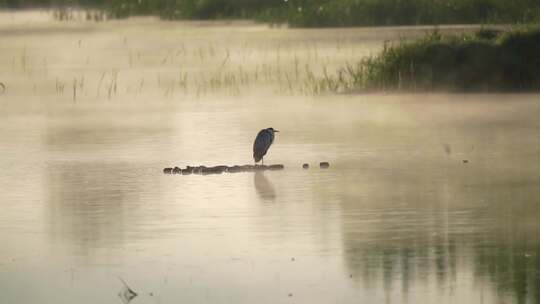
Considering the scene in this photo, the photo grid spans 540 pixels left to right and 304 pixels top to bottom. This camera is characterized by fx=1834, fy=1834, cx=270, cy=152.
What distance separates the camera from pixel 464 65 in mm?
20328

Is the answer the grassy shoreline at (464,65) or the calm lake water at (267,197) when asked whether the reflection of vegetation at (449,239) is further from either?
the grassy shoreline at (464,65)

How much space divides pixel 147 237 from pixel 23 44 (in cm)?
2310

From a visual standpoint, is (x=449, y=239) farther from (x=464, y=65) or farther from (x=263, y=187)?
(x=464, y=65)

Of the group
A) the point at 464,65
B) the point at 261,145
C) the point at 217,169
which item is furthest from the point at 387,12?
the point at 217,169

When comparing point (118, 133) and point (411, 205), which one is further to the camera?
point (118, 133)

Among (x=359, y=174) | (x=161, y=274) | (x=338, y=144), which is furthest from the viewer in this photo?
(x=338, y=144)

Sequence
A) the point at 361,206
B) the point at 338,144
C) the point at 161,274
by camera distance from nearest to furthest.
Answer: the point at 161,274
the point at 361,206
the point at 338,144

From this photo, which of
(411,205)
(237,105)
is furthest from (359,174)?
(237,105)

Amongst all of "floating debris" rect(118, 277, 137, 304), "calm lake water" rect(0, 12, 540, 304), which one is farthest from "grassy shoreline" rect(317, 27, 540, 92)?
"floating debris" rect(118, 277, 137, 304)

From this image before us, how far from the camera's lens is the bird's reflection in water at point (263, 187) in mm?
11867

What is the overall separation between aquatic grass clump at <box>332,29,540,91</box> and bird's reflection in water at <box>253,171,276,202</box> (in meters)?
7.42

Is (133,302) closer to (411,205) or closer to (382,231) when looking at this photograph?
(382,231)

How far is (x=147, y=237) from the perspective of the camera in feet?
33.3

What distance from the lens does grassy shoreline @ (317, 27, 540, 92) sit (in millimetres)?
20172
